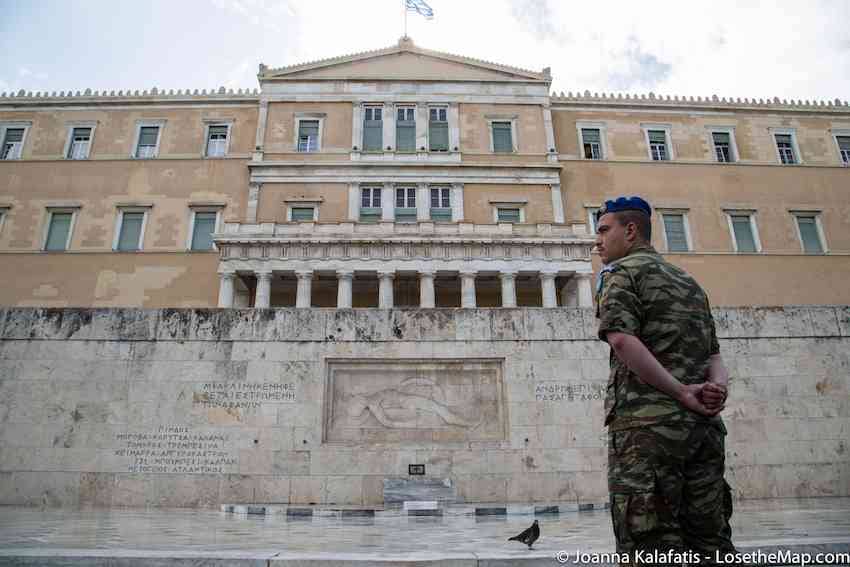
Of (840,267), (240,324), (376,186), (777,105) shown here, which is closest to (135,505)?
(240,324)

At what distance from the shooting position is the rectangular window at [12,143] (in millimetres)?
33531

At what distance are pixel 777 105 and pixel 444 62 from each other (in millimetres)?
20970

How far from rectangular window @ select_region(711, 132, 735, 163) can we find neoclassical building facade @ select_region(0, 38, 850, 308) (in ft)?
0.45

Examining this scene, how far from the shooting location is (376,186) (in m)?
32.1

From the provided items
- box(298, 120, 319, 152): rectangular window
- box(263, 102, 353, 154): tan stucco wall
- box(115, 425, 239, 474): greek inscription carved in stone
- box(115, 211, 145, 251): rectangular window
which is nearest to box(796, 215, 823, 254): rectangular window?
box(263, 102, 353, 154): tan stucco wall

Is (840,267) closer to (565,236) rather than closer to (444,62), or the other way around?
(565,236)

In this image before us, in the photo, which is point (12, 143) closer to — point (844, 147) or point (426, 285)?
point (426, 285)

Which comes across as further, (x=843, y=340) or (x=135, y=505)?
(x=843, y=340)

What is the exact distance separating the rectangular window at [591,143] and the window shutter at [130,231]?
25.8 metres

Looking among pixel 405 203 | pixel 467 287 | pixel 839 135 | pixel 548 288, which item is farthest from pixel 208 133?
pixel 839 135

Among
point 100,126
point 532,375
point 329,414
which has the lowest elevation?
point 329,414

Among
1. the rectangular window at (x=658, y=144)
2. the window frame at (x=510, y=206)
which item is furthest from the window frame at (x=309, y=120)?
the rectangular window at (x=658, y=144)

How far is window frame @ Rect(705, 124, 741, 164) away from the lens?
34656mm

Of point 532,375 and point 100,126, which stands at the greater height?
point 100,126
